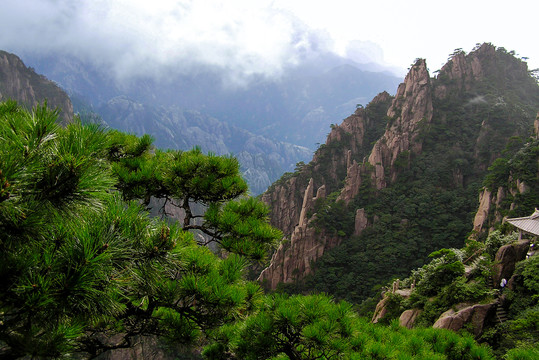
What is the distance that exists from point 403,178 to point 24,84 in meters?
65.3

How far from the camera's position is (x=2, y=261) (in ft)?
3.61

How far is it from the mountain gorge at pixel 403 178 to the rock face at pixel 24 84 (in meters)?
43.2

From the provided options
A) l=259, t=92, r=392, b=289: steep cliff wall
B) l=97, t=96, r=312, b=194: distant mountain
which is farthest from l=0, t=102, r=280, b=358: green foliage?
l=97, t=96, r=312, b=194: distant mountain

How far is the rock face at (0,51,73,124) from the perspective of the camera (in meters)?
51.8

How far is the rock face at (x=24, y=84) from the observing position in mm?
51750

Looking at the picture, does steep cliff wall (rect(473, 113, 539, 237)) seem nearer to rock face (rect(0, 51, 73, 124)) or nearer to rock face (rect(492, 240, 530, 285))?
rock face (rect(492, 240, 530, 285))

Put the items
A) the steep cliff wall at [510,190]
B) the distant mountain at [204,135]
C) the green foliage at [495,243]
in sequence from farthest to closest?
the distant mountain at [204,135], the steep cliff wall at [510,190], the green foliage at [495,243]

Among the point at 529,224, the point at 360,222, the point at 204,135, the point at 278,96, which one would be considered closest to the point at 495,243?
the point at 529,224

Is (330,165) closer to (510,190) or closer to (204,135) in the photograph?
(510,190)

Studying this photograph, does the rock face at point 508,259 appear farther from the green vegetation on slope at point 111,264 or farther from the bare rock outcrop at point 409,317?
the green vegetation on slope at point 111,264

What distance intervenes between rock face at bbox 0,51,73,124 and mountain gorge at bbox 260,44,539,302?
142 ft

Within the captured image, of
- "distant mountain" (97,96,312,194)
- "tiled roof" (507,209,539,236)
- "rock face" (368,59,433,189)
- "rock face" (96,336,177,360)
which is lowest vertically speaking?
"rock face" (96,336,177,360)

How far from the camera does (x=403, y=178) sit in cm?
3353

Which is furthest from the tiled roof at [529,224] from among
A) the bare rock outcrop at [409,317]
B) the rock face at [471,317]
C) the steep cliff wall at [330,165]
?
the steep cliff wall at [330,165]
